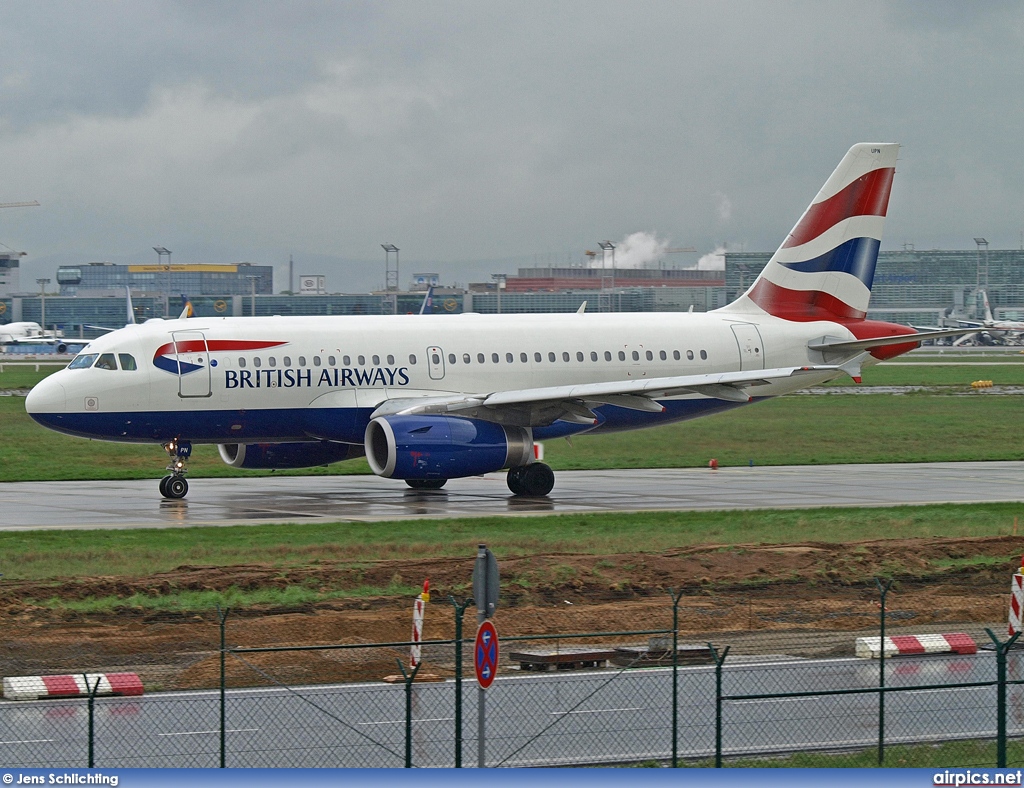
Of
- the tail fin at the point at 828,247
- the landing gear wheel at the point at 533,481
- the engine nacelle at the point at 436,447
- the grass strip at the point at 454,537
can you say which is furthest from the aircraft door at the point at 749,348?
the engine nacelle at the point at 436,447

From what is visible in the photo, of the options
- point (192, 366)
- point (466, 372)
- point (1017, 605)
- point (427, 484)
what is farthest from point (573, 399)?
point (1017, 605)

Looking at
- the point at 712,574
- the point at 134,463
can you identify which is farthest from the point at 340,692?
the point at 134,463

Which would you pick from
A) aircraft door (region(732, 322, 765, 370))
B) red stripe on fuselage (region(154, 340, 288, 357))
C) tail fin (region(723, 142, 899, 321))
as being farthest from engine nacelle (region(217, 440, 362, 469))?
tail fin (region(723, 142, 899, 321))

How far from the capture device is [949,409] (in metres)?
72.6

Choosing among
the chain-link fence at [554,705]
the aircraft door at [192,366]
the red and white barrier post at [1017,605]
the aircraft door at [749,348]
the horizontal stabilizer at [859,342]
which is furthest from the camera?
the aircraft door at [749,348]

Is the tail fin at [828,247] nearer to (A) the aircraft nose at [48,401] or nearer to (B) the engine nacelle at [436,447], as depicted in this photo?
(B) the engine nacelle at [436,447]

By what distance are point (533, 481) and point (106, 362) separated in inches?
460

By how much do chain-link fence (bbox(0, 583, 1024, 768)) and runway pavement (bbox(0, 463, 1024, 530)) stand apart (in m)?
13.6

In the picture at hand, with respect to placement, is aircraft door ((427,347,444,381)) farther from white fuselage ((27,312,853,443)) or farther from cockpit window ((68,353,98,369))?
cockpit window ((68,353,98,369))

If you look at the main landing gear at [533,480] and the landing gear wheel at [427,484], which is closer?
the main landing gear at [533,480]

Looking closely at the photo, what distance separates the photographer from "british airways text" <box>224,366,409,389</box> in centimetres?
3850

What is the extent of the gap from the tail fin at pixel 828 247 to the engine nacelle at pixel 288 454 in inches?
526

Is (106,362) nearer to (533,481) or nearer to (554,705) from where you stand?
(533,481)

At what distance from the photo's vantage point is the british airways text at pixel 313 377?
3850 centimetres
